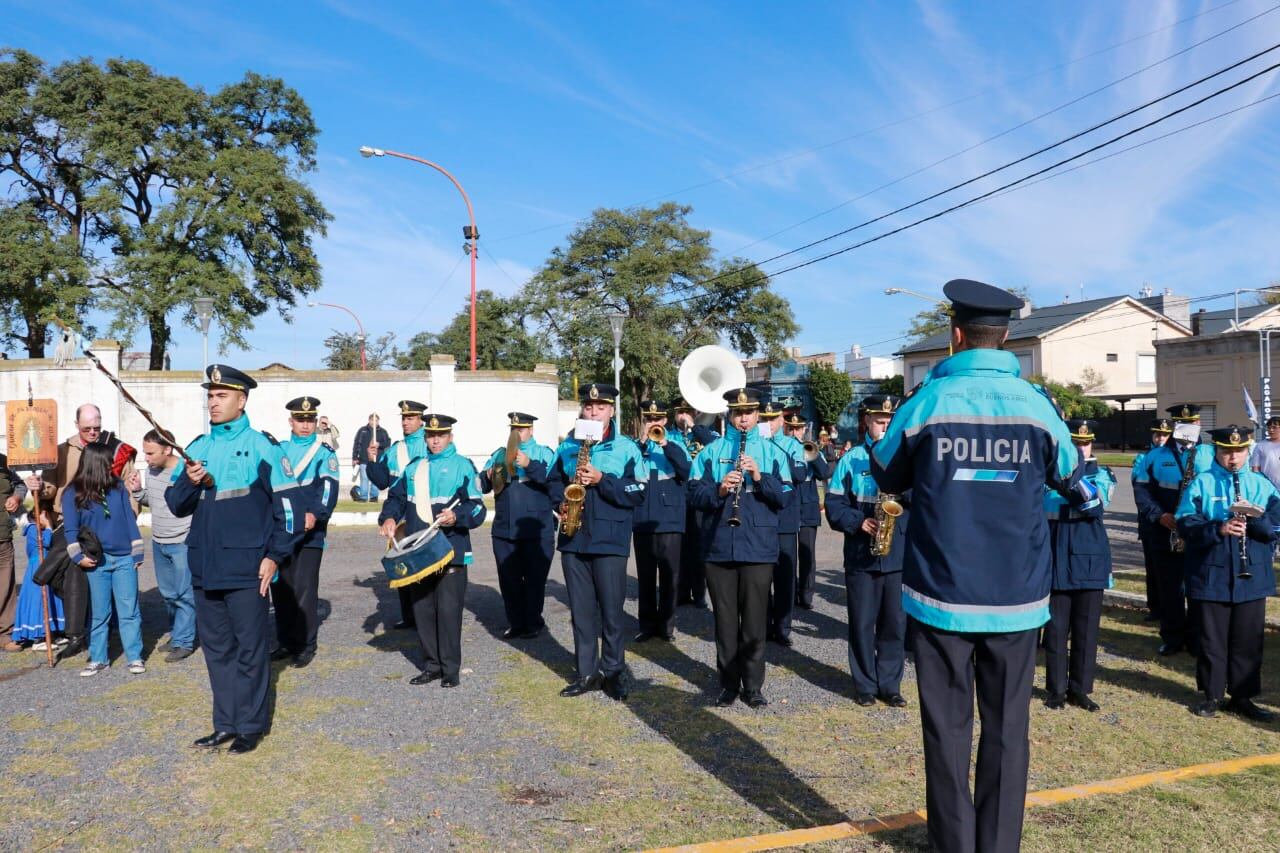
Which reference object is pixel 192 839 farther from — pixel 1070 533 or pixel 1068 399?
pixel 1068 399

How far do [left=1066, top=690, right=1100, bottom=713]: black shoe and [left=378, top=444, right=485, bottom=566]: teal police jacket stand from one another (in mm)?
4159

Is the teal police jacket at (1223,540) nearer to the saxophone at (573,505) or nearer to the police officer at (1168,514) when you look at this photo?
the police officer at (1168,514)

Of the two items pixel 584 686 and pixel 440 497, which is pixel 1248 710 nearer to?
pixel 584 686

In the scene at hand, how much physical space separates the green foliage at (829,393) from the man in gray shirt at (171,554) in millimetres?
47928

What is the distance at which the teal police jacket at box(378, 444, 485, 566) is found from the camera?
6.77 meters

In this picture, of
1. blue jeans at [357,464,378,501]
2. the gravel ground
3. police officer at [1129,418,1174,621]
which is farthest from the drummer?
blue jeans at [357,464,378,501]

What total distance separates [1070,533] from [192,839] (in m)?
5.39

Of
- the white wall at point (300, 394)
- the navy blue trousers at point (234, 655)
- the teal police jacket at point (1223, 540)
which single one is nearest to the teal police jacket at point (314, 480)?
the navy blue trousers at point (234, 655)

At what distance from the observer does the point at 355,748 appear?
5348 mm

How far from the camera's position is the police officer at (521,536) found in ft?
27.6

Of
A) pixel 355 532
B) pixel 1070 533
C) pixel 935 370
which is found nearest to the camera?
pixel 935 370

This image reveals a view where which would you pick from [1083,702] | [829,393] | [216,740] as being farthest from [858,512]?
[829,393]

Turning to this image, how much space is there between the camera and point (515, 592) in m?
8.44

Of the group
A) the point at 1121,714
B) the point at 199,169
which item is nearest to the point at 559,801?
the point at 1121,714
